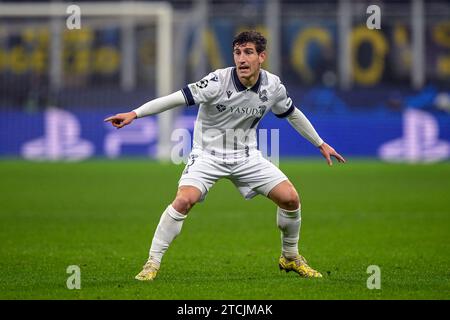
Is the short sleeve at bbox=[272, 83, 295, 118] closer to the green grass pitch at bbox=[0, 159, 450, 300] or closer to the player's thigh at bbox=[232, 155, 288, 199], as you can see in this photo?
the player's thigh at bbox=[232, 155, 288, 199]

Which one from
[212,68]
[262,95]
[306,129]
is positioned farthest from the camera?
[212,68]

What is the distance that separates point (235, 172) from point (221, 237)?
3963mm

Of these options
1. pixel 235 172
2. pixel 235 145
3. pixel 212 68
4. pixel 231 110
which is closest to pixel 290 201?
pixel 235 172

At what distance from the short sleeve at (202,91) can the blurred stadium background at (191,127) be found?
5.69 ft

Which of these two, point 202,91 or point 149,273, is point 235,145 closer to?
point 202,91

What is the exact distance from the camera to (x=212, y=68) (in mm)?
32688

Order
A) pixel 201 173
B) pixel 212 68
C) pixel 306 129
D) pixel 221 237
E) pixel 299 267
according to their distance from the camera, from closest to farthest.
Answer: pixel 201 173, pixel 299 267, pixel 306 129, pixel 221 237, pixel 212 68

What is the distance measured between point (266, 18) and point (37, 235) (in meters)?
20.9

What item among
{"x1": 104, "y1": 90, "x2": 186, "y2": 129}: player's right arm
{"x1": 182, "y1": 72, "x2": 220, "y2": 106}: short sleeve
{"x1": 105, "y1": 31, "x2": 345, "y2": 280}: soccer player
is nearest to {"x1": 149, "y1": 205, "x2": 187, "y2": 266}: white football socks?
{"x1": 105, "y1": 31, "x2": 345, "y2": 280}: soccer player

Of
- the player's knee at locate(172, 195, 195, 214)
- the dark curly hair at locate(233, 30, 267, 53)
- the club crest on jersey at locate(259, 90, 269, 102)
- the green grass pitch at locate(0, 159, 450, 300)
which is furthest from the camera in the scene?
the club crest on jersey at locate(259, 90, 269, 102)

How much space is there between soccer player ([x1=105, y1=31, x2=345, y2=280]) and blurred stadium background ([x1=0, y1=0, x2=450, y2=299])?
0.74 m

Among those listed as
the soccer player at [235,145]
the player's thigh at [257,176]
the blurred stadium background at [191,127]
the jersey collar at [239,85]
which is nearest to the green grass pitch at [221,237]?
the blurred stadium background at [191,127]

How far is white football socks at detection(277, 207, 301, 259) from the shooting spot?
8.95 m

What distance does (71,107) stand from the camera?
94.0 ft
